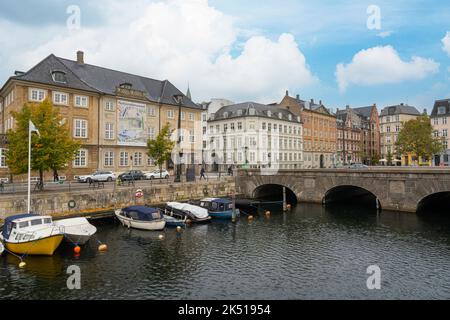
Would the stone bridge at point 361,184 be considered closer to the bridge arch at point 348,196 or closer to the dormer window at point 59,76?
the bridge arch at point 348,196

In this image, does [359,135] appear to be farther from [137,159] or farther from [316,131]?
[137,159]

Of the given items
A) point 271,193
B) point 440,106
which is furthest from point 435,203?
point 440,106

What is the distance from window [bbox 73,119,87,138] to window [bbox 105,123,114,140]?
3422mm

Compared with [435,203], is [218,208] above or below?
above

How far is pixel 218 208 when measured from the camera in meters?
36.6

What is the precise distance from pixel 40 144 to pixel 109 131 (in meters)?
21.5

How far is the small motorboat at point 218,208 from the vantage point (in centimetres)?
3581

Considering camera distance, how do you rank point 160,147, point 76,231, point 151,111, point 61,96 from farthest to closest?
point 151,111 → point 61,96 → point 160,147 → point 76,231

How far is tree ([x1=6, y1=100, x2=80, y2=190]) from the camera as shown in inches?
1231

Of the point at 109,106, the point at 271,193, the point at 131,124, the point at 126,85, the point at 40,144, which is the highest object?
the point at 126,85

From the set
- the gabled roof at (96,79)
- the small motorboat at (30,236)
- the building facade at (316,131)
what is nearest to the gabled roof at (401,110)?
the building facade at (316,131)

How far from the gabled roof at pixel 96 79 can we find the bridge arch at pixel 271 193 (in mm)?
24277

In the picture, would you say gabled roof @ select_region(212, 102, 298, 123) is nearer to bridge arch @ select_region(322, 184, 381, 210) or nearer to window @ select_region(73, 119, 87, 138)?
bridge arch @ select_region(322, 184, 381, 210)

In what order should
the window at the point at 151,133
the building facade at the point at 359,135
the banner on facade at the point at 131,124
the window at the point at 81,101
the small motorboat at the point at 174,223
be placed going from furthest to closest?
the building facade at the point at 359,135 → the window at the point at 151,133 → the banner on facade at the point at 131,124 → the window at the point at 81,101 → the small motorboat at the point at 174,223
